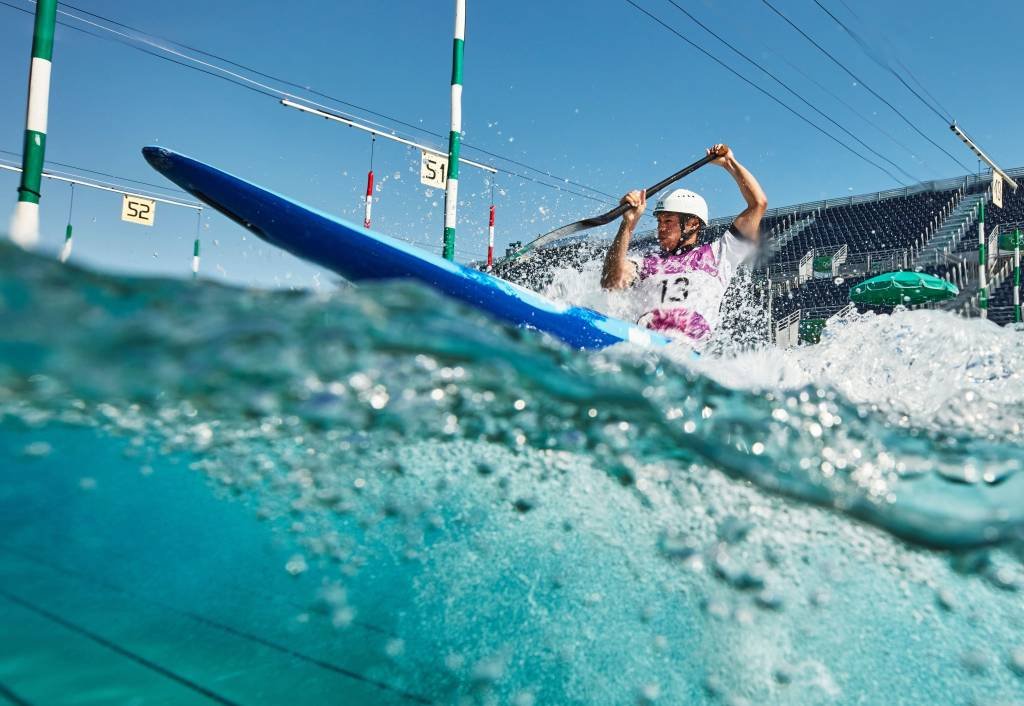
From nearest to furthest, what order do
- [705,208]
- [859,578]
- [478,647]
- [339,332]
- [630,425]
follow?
[339,332] → [630,425] → [859,578] → [478,647] → [705,208]

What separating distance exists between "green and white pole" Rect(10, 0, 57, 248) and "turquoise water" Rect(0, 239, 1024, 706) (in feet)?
8.77

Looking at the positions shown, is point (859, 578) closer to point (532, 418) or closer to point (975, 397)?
point (975, 397)

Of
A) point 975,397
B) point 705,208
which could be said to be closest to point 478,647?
point 975,397

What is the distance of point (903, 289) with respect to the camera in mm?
11875

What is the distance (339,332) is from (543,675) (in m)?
1.45

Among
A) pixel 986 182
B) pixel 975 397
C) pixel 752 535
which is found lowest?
pixel 752 535

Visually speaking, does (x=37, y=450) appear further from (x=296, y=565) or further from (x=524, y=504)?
(x=524, y=504)

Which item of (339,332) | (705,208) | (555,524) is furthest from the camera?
(705,208)

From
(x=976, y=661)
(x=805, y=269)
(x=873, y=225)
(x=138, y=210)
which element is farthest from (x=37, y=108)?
(x=873, y=225)

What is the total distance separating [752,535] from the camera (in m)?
1.74

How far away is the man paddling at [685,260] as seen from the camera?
11.3ft

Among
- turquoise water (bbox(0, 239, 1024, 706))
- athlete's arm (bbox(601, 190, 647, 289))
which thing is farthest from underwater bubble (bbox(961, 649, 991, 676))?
athlete's arm (bbox(601, 190, 647, 289))

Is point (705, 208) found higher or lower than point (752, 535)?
higher

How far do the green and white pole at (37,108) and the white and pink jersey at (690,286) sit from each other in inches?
131
